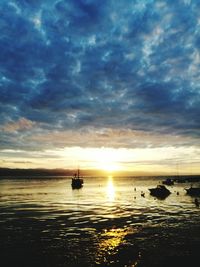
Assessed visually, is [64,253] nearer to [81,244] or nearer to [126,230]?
[81,244]

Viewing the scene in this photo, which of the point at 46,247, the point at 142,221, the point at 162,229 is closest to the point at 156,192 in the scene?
the point at 142,221

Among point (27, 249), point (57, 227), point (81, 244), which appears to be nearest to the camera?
point (27, 249)

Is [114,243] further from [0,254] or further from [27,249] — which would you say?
[0,254]

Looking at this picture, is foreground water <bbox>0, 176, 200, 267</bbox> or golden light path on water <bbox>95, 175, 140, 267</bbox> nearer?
foreground water <bbox>0, 176, 200, 267</bbox>

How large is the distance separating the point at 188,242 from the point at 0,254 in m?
18.8

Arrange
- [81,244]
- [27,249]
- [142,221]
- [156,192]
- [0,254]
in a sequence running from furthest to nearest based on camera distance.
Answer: [156,192] < [142,221] < [81,244] < [27,249] < [0,254]

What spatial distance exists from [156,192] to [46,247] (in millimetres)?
64946

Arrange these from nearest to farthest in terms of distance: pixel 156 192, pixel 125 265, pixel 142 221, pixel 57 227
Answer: pixel 125 265
pixel 57 227
pixel 142 221
pixel 156 192

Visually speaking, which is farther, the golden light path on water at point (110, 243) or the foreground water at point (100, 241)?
the golden light path on water at point (110, 243)

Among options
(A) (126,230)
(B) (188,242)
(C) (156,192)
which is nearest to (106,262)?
(B) (188,242)

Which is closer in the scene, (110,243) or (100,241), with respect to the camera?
(110,243)

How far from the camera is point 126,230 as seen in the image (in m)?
33.8

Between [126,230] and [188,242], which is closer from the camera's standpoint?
[188,242]

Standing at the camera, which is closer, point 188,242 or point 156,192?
point 188,242
